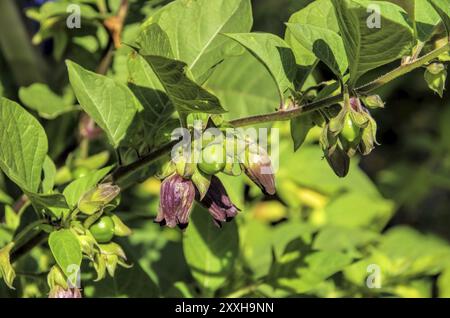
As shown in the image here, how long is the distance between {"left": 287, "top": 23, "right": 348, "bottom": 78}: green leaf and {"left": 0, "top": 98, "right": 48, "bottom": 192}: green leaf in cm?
31

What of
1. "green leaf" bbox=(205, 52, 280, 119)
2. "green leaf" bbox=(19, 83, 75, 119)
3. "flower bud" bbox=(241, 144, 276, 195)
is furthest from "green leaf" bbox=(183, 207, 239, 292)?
"flower bud" bbox=(241, 144, 276, 195)

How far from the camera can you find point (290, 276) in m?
A: 1.27

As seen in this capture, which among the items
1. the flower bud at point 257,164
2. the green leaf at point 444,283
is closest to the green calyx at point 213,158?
the flower bud at point 257,164

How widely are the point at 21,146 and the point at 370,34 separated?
0.41m

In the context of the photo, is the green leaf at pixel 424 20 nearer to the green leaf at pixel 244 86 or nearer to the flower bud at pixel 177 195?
the flower bud at pixel 177 195

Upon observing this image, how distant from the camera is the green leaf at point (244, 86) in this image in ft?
4.54

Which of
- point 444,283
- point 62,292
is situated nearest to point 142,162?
point 62,292

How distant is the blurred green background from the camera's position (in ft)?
4.16

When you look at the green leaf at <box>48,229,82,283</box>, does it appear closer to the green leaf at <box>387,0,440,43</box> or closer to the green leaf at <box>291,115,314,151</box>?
the green leaf at <box>291,115,314,151</box>

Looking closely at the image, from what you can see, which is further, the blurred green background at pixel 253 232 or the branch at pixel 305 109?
the blurred green background at pixel 253 232

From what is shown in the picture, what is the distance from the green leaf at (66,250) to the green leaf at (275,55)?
274 mm

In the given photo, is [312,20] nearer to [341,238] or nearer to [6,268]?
[6,268]

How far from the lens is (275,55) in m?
0.92
